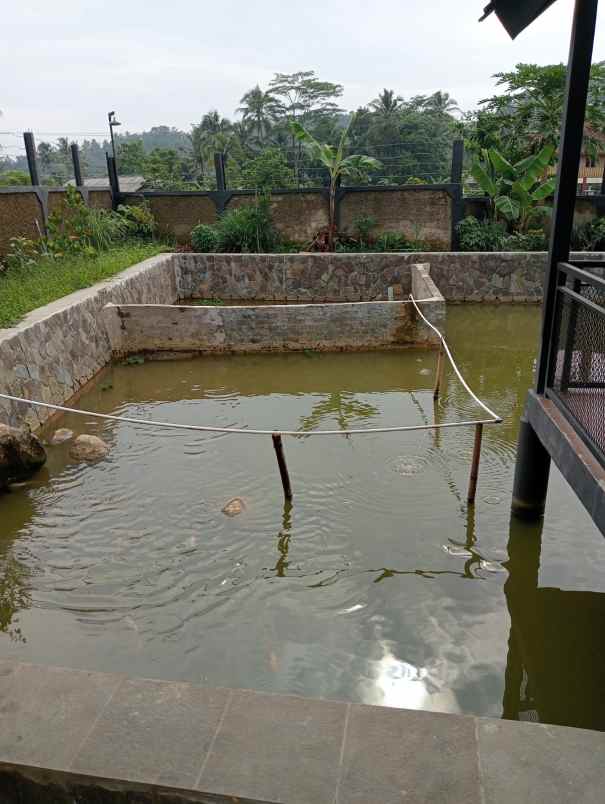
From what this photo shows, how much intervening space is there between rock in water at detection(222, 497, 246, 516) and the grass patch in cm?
392

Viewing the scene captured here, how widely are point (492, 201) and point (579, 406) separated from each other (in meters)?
11.9

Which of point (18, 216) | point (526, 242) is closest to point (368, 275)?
point (526, 242)

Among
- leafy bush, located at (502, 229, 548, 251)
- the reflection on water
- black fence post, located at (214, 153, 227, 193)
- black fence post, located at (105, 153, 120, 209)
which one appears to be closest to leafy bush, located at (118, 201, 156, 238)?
black fence post, located at (105, 153, 120, 209)

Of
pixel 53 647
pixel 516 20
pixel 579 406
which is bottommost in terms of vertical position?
pixel 53 647

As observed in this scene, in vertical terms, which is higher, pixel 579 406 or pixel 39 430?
pixel 579 406

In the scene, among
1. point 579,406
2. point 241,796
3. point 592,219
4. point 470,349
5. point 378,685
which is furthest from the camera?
point 592,219

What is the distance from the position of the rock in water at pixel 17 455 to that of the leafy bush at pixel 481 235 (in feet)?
36.5

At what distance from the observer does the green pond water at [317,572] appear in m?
3.42

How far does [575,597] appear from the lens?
157 inches

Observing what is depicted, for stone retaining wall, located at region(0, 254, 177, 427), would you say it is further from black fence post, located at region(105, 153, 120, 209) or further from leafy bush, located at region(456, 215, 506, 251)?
leafy bush, located at region(456, 215, 506, 251)

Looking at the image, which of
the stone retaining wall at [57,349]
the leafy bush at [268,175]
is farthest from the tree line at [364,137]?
the stone retaining wall at [57,349]

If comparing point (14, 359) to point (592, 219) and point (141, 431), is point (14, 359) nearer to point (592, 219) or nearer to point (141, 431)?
point (141, 431)

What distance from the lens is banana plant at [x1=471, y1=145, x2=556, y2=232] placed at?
13328 mm

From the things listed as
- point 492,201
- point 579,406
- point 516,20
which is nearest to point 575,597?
point 579,406
